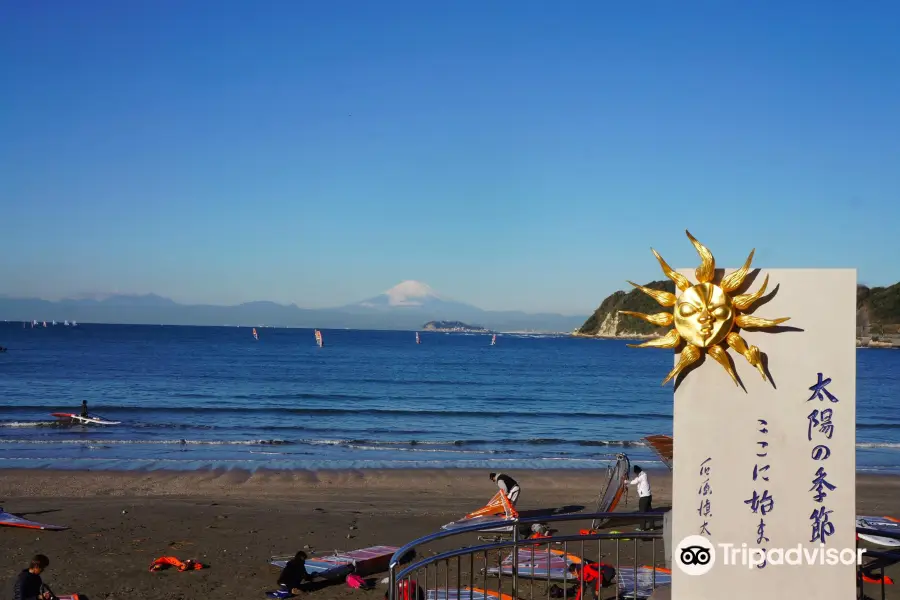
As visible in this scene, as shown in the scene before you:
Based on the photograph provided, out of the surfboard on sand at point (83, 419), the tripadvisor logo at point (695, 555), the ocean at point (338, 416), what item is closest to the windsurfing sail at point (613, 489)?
the tripadvisor logo at point (695, 555)

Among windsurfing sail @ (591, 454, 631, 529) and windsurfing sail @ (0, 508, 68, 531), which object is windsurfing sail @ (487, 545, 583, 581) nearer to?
windsurfing sail @ (591, 454, 631, 529)

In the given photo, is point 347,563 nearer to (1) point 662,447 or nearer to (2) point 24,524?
(1) point 662,447

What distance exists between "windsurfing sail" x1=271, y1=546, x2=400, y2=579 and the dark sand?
0.36 m

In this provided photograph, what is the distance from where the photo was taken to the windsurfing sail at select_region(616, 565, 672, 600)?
31.9 ft

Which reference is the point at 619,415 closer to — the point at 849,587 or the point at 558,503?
the point at 558,503

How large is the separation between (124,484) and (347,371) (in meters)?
54.6

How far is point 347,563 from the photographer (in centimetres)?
1250

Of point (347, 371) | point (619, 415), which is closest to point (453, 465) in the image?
point (619, 415)

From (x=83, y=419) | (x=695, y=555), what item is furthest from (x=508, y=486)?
(x=83, y=419)

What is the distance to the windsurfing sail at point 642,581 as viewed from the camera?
9719 mm

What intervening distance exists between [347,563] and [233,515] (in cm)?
550

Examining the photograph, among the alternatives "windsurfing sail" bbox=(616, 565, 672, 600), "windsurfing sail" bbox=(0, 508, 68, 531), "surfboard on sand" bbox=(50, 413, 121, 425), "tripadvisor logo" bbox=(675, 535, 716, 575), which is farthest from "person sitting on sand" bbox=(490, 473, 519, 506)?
"surfboard on sand" bbox=(50, 413, 121, 425)

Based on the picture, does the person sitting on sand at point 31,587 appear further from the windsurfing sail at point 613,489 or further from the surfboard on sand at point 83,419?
the surfboard on sand at point 83,419

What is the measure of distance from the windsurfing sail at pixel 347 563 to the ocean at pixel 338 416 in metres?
12.1
